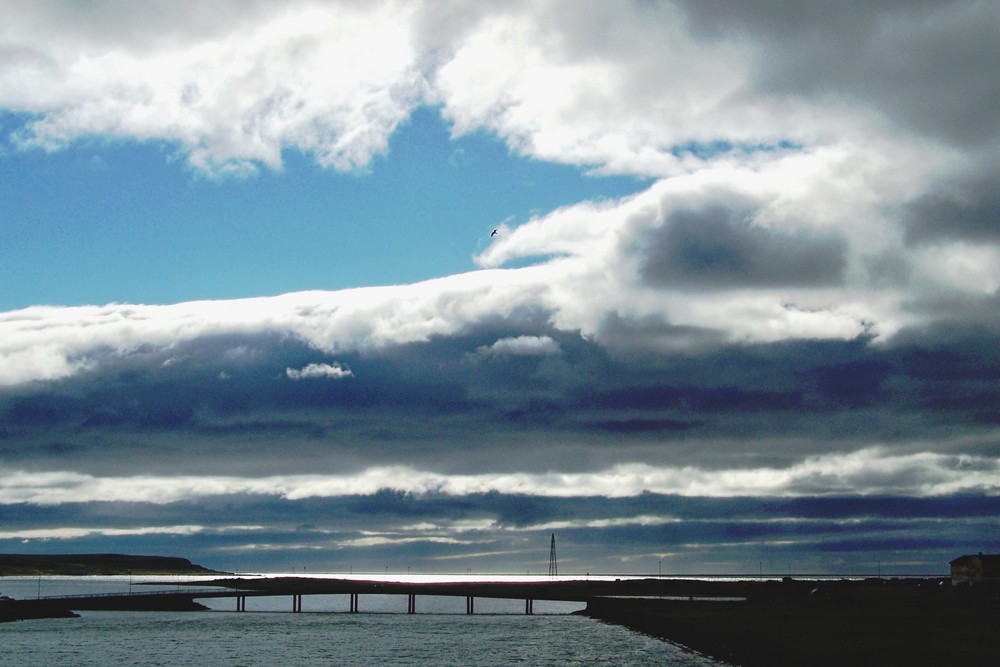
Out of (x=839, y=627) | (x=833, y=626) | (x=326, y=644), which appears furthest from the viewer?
(x=326, y=644)

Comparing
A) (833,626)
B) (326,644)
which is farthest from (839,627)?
(326,644)

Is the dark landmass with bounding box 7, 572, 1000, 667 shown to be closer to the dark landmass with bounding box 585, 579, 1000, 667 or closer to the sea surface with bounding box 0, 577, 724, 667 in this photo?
the dark landmass with bounding box 585, 579, 1000, 667

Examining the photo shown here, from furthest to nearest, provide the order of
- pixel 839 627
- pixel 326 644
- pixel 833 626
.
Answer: pixel 326 644 < pixel 833 626 < pixel 839 627

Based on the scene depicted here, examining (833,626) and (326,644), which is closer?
(833,626)

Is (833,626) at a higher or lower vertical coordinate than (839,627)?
lower

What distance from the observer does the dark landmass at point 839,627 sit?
93.8 meters

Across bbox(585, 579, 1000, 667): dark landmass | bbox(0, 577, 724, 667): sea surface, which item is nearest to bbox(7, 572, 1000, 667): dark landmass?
bbox(585, 579, 1000, 667): dark landmass

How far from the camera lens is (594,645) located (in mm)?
129500

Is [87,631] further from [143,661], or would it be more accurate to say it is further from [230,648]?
[143,661]

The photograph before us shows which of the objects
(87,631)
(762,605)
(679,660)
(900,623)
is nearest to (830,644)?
(679,660)

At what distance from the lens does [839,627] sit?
409ft

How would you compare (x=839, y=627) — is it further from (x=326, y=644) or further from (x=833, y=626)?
(x=326, y=644)

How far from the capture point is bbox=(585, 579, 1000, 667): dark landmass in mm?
93812

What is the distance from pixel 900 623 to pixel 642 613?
198 feet
